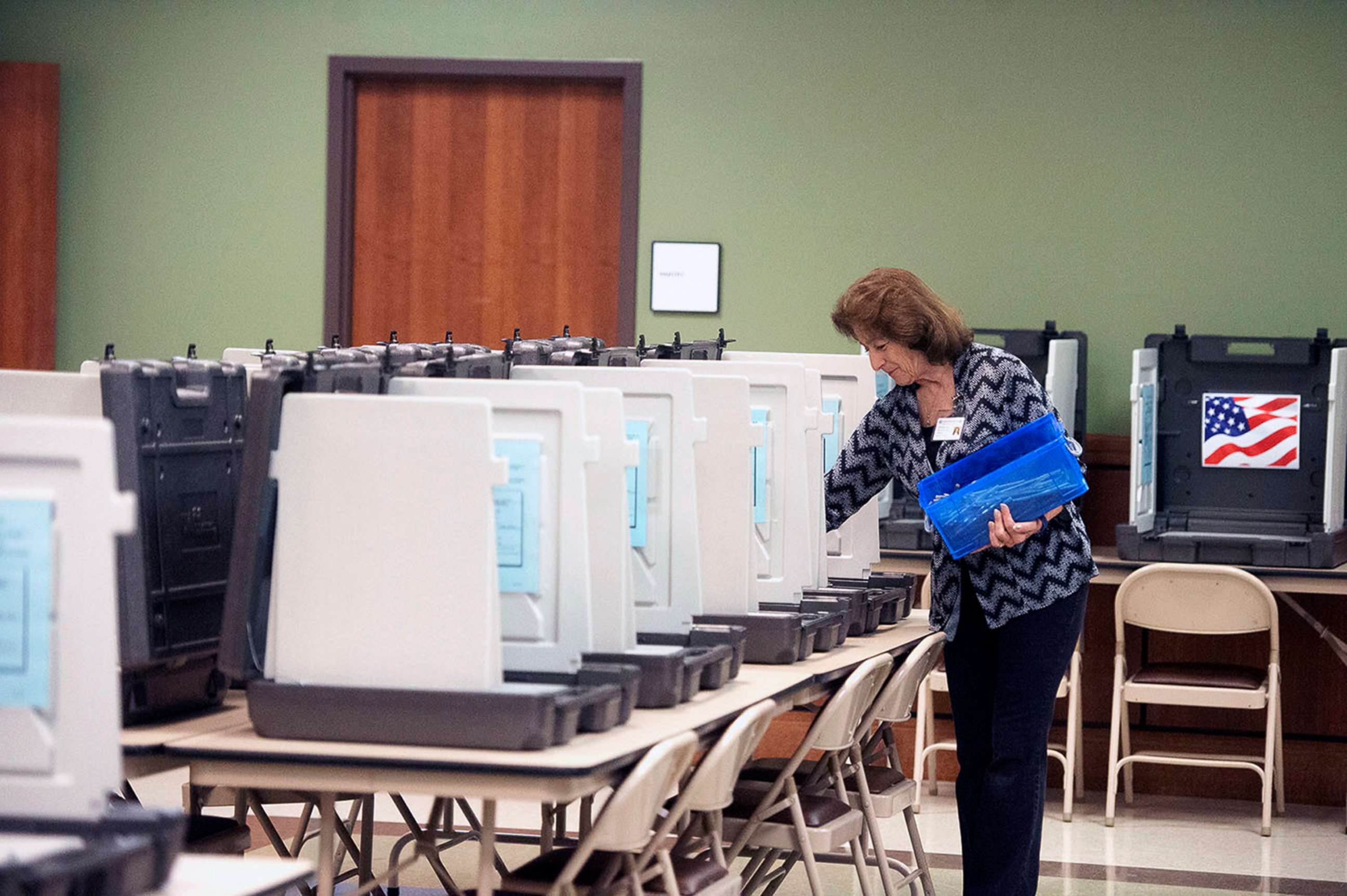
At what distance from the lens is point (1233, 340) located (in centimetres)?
604

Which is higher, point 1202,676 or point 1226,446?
point 1226,446

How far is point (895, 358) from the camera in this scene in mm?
3811

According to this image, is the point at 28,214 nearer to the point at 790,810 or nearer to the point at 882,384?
the point at 882,384

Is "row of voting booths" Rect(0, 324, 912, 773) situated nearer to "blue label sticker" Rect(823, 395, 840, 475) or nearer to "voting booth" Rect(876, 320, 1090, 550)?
"blue label sticker" Rect(823, 395, 840, 475)

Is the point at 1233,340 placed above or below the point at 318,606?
above

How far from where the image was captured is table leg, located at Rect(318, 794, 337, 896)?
271 centimetres

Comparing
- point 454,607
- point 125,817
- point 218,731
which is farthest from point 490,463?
point 125,817

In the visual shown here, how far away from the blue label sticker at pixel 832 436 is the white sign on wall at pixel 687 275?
2474 millimetres

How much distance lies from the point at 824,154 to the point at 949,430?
3094mm

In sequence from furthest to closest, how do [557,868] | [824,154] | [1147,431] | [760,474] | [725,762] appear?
1. [824,154]
2. [1147,431]
3. [760,474]
4. [557,868]
5. [725,762]

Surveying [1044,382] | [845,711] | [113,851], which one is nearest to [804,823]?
[845,711]

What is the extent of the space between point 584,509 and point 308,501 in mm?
419

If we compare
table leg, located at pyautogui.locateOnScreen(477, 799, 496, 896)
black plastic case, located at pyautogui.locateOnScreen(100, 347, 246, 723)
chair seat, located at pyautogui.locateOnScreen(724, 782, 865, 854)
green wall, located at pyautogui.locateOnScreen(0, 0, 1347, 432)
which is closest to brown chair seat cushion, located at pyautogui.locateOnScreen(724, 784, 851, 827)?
chair seat, located at pyautogui.locateOnScreen(724, 782, 865, 854)

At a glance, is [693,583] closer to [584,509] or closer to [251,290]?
[584,509]
